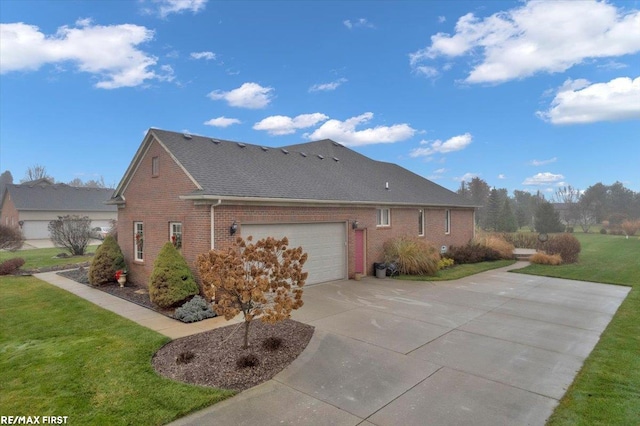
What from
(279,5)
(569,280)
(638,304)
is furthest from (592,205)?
(279,5)

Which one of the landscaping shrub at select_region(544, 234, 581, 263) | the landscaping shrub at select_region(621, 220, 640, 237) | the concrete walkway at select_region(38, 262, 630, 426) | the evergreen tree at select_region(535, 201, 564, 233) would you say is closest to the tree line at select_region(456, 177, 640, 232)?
the evergreen tree at select_region(535, 201, 564, 233)

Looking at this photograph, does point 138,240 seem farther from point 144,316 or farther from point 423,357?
Result: point 423,357

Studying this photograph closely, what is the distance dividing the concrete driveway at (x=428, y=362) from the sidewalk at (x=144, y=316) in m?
2.11

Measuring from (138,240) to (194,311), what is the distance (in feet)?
19.6

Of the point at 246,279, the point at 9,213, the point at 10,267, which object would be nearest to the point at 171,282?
the point at 246,279

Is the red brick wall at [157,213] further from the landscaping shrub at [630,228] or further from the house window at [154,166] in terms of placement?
the landscaping shrub at [630,228]

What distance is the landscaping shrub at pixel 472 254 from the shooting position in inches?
737

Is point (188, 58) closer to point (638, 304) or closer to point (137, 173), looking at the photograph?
point (137, 173)

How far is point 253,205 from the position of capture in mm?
10344

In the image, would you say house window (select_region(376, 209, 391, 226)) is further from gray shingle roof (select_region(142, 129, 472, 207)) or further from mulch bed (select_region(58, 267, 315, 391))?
mulch bed (select_region(58, 267, 315, 391))

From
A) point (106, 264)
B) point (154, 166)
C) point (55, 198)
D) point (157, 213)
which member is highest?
point (55, 198)

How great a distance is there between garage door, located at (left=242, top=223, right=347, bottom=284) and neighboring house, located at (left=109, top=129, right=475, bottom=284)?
0.11ft

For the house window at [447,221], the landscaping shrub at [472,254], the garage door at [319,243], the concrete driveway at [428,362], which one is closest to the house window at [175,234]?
the garage door at [319,243]

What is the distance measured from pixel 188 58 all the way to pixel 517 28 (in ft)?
47.9
